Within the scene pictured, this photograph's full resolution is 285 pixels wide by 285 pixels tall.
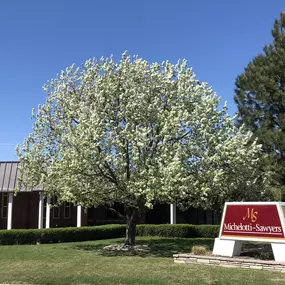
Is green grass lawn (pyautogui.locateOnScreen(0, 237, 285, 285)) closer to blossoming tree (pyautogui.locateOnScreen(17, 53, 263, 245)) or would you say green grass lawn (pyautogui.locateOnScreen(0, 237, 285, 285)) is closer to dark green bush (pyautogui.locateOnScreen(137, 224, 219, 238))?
blossoming tree (pyautogui.locateOnScreen(17, 53, 263, 245))

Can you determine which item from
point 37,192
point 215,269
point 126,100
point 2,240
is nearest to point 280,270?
point 215,269

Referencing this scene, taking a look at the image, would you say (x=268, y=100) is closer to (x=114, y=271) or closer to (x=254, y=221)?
(x=254, y=221)

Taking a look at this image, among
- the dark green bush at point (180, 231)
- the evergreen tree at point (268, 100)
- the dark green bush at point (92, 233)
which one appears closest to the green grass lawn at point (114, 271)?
the dark green bush at point (92, 233)

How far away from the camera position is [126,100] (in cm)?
1656

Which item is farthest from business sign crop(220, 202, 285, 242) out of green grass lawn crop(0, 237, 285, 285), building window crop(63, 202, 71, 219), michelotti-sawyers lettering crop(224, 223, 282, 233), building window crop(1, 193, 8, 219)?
building window crop(1, 193, 8, 219)

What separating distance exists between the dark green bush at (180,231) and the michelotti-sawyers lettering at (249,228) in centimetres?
1307

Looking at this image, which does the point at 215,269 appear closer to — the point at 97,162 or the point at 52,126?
the point at 97,162

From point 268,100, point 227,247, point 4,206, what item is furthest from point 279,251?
point 4,206

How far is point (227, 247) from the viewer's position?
43.5ft

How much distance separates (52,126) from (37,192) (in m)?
13.0

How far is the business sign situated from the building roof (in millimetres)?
19489

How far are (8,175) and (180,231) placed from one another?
13602 millimetres

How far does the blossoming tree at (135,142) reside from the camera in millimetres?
15203

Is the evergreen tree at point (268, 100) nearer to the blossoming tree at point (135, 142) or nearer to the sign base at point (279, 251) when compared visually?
the blossoming tree at point (135, 142)
